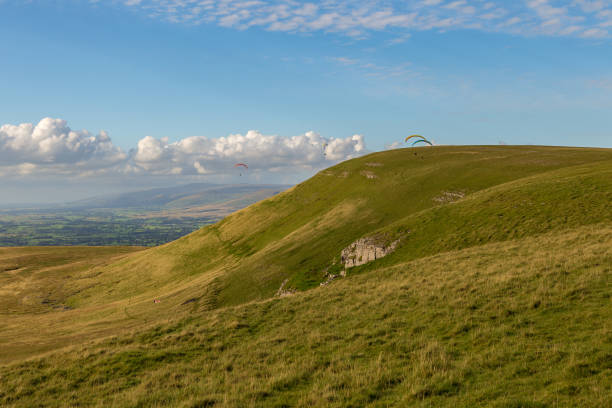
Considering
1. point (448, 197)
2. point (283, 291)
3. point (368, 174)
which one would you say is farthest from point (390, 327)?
point (368, 174)

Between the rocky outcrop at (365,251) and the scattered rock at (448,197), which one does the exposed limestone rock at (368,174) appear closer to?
the scattered rock at (448,197)

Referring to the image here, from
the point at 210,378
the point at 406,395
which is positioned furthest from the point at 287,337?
the point at 406,395

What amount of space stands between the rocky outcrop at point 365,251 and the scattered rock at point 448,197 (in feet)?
54.6

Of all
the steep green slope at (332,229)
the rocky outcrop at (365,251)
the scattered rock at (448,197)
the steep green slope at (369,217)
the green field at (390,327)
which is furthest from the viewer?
the scattered rock at (448,197)

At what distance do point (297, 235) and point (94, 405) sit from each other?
4322 centimetres

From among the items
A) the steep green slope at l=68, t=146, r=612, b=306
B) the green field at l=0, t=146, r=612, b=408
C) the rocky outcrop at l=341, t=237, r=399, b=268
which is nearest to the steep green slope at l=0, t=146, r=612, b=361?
the steep green slope at l=68, t=146, r=612, b=306

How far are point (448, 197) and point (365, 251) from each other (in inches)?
796

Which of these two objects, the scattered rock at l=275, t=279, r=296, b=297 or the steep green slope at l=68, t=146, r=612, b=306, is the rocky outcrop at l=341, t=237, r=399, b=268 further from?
the scattered rock at l=275, t=279, r=296, b=297

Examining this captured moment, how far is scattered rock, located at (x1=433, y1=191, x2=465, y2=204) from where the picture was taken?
5141 cm

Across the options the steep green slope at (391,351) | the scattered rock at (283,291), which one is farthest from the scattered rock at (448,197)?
the steep green slope at (391,351)

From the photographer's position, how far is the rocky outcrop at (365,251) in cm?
3916

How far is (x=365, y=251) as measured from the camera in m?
40.5

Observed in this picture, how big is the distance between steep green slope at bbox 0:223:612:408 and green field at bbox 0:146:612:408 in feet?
0.25

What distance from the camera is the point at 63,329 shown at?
4269cm
